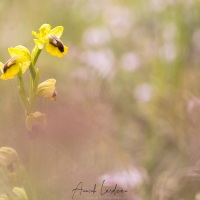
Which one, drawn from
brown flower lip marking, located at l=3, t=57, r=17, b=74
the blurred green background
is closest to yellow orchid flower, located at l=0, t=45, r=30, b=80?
brown flower lip marking, located at l=3, t=57, r=17, b=74

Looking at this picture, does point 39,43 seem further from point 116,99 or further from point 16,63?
point 116,99

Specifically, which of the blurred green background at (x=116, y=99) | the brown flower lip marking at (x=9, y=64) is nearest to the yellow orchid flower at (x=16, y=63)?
the brown flower lip marking at (x=9, y=64)

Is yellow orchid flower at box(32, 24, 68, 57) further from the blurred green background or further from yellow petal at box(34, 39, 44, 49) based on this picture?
the blurred green background

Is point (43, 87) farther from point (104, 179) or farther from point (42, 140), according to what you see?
point (104, 179)

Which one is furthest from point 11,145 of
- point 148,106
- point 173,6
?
point 173,6

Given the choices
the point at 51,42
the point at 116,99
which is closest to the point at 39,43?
the point at 51,42

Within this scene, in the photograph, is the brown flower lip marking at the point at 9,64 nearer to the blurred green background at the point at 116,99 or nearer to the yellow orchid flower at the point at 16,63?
the yellow orchid flower at the point at 16,63
